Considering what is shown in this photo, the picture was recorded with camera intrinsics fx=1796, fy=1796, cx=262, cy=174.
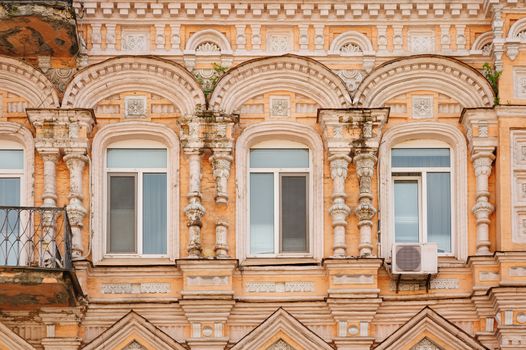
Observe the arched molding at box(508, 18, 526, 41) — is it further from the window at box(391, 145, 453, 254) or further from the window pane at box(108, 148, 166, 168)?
the window pane at box(108, 148, 166, 168)

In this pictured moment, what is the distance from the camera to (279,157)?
19641 mm

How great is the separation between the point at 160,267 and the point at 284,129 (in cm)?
204

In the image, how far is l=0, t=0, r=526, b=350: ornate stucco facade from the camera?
1877cm

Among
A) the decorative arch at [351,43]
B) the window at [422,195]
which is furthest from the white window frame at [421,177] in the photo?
the decorative arch at [351,43]

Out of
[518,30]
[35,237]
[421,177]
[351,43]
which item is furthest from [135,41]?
[518,30]

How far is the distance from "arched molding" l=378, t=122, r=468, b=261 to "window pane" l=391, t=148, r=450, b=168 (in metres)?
0.09

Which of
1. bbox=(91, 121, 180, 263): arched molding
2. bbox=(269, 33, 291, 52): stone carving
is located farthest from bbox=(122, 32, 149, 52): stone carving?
bbox=(269, 33, 291, 52): stone carving

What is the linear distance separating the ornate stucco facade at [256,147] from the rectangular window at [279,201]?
0.12m

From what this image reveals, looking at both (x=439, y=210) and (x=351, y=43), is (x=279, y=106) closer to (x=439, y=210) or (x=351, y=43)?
(x=351, y=43)

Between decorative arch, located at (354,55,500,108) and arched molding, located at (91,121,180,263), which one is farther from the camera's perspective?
decorative arch, located at (354,55,500,108)

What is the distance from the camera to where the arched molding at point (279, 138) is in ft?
63.1

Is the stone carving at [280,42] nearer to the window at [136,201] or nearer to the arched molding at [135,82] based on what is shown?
the arched molding at [135,82]

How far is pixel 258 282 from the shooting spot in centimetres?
1895

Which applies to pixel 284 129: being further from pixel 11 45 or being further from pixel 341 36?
pixel 11 45
